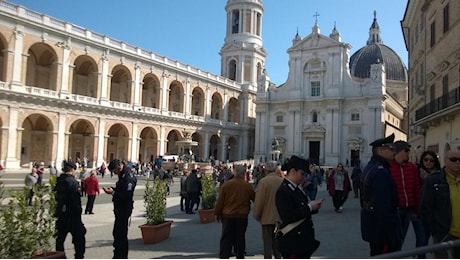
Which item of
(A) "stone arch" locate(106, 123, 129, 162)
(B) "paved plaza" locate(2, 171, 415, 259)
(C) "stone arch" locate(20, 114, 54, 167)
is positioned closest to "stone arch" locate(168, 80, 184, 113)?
(A) "stone arch" locate(106, 123, 129, 162)

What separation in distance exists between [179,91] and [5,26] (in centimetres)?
2246

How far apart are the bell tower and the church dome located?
614 inches

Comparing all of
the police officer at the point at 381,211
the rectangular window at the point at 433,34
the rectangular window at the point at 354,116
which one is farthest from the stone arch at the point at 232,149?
the police officer at the point at 381,211

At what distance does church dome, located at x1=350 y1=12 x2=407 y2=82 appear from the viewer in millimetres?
64688

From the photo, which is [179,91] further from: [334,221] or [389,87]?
[334,221]

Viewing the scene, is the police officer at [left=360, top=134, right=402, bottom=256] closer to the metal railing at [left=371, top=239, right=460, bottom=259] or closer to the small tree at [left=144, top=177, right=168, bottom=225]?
the metal railing at [left=371, top=239, right=460, bottom=259]

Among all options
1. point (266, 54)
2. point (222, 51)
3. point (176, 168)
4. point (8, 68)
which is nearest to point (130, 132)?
point (176, 168)

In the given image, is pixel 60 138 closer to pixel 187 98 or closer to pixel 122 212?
pixel 187 98

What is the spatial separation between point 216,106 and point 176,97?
22.7 feet

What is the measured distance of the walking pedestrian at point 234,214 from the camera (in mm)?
6645

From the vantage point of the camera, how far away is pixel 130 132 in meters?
41.0

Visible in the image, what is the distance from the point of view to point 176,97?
5109 cm

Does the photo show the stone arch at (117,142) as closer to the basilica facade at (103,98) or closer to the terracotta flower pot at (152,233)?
the basilica facade at (103,98)

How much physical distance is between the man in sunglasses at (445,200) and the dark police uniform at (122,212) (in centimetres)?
452
